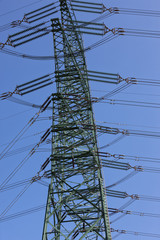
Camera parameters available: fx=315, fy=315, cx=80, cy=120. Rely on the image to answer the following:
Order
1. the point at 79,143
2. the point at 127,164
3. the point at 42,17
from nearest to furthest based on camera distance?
the point at 79,143 < the point at 127,164 < the point at 42,17

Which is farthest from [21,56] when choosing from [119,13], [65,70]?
[119,13]

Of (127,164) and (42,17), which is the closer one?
(127,164)

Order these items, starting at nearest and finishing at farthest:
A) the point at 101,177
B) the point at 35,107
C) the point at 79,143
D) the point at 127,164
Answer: the point at 101,177, the point at 79,143, the point at 127,164, the point at 35,107

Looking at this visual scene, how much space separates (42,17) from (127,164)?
12.2 m

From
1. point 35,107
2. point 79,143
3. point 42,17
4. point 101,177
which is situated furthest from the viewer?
point 42,17

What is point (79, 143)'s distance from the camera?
16703mm

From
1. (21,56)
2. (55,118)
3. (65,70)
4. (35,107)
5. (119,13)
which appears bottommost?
(55,118)

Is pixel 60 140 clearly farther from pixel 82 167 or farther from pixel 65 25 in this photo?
pixel 65 25

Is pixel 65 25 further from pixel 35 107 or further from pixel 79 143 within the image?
pixel 79 143

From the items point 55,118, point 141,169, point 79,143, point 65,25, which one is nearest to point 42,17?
point 65,25

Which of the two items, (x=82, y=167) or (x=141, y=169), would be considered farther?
(x=141, y=169)

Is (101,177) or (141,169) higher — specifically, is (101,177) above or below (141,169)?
below

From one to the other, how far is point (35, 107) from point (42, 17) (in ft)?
23.4

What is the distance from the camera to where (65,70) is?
19.5 m
